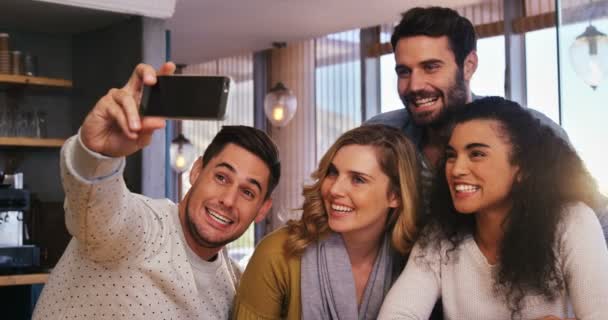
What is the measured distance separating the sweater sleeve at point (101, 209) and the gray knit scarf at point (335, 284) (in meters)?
0.49

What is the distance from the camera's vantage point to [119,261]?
5.97ft

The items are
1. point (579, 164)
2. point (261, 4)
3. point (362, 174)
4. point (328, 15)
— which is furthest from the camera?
point (328, 15)

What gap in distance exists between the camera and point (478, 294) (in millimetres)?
1958

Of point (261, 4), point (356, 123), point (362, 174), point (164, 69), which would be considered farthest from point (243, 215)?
point (356, 123)

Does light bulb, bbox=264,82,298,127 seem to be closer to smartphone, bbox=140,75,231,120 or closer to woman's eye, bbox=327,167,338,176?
woman's eye, bbox=327,167,338,176

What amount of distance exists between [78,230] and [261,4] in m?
4.75

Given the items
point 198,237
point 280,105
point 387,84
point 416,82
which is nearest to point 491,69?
point 387,84

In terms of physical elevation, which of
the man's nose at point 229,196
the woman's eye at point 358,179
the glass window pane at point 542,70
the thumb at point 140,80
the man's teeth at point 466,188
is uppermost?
the glass window pane at point 542,70

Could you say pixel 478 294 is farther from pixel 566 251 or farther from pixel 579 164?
pixel 579 164

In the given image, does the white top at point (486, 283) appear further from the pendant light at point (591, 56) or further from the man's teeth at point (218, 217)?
the pendant light at point (591, 56)

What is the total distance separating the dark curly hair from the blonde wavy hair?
149mm

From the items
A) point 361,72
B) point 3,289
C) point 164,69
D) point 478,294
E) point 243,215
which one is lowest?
point 3,289

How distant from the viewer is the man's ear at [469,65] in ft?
8.88

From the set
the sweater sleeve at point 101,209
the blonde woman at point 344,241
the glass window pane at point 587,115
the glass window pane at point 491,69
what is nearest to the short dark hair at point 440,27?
the glass window pane at point 587,115
